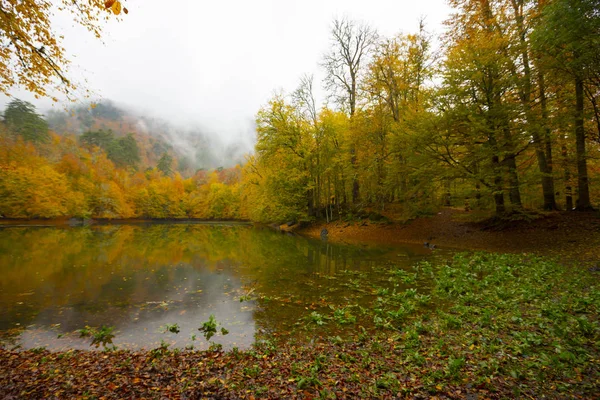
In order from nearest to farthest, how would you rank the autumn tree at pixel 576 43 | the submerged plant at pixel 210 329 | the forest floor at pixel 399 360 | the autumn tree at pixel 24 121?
1. the forest floor at pixel 399 360
2. the submerged plant at pixel 210 329
3. the autumn tree at pixel 576 43
4. the autumn tree at pixel 24 121

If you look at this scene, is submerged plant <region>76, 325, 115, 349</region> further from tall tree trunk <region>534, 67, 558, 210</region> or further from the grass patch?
tall tree trunk <region>534, 67, 558, 210</region>

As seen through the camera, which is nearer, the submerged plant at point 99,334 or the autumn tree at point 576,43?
the submerged plant at point 99,334

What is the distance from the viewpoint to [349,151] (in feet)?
84.8

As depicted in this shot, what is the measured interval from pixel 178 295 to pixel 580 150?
61.3 feet

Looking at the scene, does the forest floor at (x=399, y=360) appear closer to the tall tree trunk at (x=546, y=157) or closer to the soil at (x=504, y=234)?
the soil at (x=504, y=234)

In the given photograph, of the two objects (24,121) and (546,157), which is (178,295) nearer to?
(546,157)

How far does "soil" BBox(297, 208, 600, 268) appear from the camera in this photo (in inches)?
436

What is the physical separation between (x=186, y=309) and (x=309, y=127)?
24.3 meters

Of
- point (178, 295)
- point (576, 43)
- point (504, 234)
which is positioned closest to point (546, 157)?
point (504, 234)

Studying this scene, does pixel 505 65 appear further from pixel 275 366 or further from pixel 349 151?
pixel 275 366

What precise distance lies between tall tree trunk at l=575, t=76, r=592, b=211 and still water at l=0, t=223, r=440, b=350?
25.9 feet

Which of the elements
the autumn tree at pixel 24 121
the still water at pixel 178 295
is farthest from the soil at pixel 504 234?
the autumn tree at pixel 24 121

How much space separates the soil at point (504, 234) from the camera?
1109cm

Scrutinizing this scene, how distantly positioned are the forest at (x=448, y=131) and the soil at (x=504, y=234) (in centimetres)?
107
